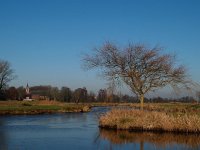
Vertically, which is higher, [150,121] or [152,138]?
[150,121]

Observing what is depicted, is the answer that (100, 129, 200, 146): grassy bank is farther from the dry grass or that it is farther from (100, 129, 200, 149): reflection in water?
the dry grass

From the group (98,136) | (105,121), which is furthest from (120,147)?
(105,121)

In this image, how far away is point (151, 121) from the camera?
27781 mm

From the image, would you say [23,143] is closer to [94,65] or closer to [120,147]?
[120,147]

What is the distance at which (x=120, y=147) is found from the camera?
2053 centimetres

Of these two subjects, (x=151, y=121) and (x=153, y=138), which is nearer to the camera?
(x=153, y=138)

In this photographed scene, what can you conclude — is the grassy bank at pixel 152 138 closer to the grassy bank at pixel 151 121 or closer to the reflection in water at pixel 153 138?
the reflection in water at pixel 153 138

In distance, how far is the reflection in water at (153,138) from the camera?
71.0 ft

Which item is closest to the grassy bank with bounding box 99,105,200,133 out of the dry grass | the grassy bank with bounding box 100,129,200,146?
the dry grass

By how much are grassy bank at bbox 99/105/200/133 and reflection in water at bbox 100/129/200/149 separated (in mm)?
1130

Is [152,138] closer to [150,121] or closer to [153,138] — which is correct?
[153,138]

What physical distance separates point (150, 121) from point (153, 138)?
12.9 feet

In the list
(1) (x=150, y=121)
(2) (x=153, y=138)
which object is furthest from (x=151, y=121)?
(2) (x=153, y=138)

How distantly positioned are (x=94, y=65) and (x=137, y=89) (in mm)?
4377
